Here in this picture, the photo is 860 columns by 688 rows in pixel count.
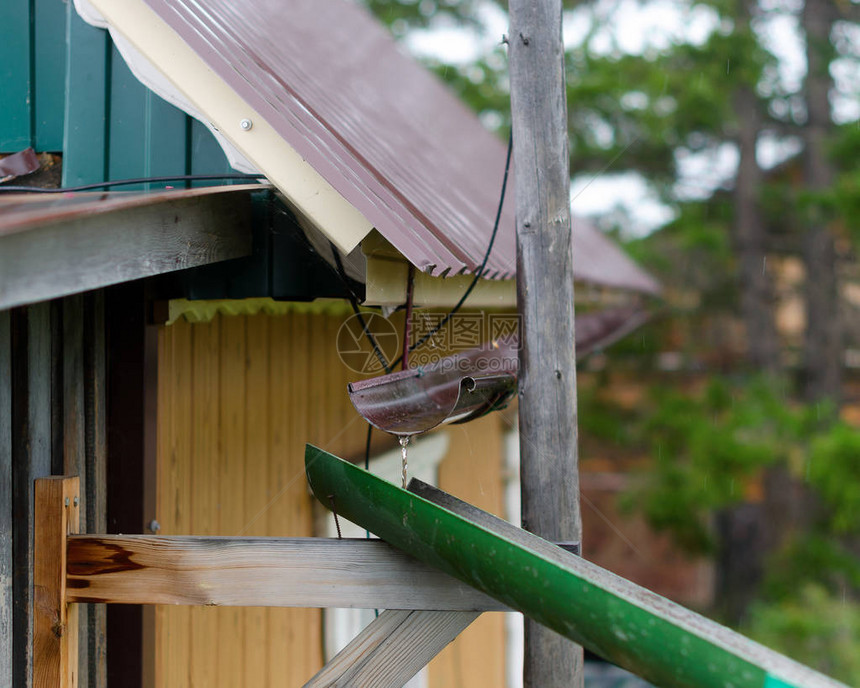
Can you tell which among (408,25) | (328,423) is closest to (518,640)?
(328,423)

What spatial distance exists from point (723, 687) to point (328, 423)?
2.59 meters

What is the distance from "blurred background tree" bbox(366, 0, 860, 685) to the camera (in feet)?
27.8

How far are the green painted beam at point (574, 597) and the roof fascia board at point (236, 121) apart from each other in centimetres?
59

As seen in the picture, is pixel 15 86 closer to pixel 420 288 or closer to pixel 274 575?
pixel 420 288

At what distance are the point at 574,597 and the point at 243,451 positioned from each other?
1810mm

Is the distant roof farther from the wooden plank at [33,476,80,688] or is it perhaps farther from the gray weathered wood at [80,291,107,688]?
the wooden plank at [33,476,80,688]

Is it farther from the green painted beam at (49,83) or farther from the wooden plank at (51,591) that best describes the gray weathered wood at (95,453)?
the green painted beam at (49,83)

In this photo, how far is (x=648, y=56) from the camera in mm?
9625

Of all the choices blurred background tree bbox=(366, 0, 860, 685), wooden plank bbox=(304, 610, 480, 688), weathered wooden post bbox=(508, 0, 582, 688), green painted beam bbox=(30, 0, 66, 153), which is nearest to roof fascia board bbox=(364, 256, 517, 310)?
weathered wooden post bbox=(508, 0, 582, 688)

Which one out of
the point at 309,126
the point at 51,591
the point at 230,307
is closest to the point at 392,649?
the point at 51,591

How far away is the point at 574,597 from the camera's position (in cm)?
161

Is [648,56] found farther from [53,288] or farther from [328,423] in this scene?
[53,288]

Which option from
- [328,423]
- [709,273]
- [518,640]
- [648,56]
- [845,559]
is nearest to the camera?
[328,423]

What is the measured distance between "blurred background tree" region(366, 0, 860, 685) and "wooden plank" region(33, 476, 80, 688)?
7076mm
